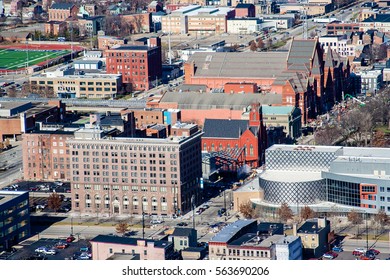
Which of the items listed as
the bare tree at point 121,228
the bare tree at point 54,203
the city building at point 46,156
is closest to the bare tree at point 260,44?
the city building at point 46,156

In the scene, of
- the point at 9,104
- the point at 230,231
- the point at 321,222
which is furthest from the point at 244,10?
the point at 230,231

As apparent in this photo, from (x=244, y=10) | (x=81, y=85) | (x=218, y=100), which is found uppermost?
(x=244, y=10)

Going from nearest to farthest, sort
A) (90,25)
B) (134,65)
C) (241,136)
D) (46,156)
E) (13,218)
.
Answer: (13,218), (46,156), (241,136), (134,65), (90,25)

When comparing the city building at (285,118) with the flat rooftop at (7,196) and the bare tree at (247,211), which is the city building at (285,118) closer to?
the bare tree at (247,211)

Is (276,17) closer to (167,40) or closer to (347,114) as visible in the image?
(167,40)

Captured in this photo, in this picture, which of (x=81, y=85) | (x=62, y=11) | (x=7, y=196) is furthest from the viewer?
(x=62, y=11)

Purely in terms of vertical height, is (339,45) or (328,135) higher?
(339,45)

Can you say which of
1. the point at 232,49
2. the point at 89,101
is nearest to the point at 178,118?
the point at 89,101

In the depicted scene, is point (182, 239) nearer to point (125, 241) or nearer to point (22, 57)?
point (125, 241)
